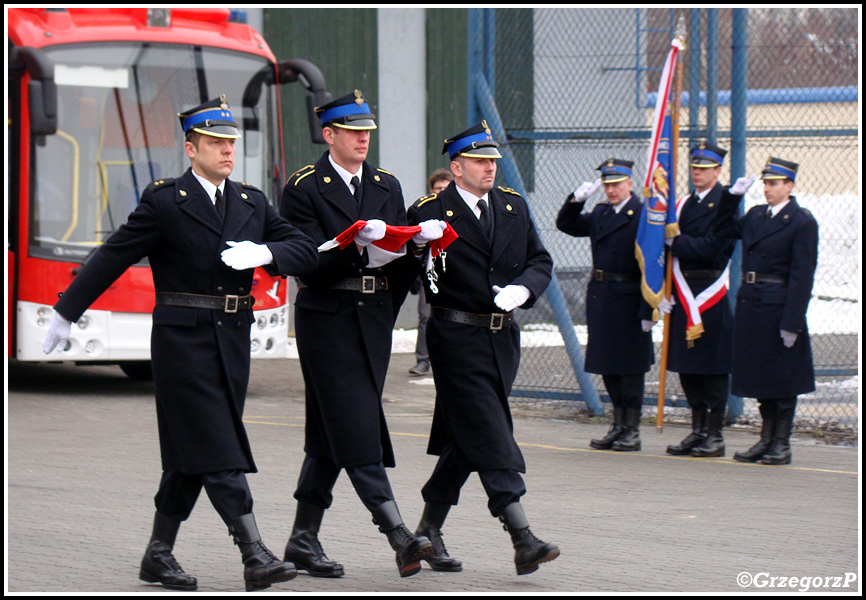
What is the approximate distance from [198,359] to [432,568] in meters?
Result: 1.38

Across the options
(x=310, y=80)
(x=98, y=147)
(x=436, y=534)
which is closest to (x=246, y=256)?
(x=436, y=534)

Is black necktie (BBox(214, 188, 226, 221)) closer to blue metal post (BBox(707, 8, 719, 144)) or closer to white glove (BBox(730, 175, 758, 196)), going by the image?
white glove (BBox(730, 175, 758, 196))

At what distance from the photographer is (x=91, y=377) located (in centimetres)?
1317

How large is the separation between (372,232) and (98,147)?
250 inches

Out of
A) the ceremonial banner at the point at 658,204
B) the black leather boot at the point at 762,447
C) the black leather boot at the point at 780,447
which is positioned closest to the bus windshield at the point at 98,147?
the ceremonial banner at the point at 658,204

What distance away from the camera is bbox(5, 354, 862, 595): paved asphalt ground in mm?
5285

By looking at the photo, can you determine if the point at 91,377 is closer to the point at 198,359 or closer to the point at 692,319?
the point at 692,319

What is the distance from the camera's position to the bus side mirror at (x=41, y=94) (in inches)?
402

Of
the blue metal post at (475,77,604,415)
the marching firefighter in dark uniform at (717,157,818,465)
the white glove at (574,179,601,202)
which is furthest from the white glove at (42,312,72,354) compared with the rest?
the blue metal post at (475,77,604,415)

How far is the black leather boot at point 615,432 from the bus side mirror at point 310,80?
397 cm

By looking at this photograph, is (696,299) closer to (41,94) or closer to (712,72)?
(712,72)

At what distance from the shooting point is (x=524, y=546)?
5.19 meters

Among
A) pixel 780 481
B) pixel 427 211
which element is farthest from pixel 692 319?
pixel 427 211

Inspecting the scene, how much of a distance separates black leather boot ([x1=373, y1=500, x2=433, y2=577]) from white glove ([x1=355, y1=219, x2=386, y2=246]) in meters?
1.10
